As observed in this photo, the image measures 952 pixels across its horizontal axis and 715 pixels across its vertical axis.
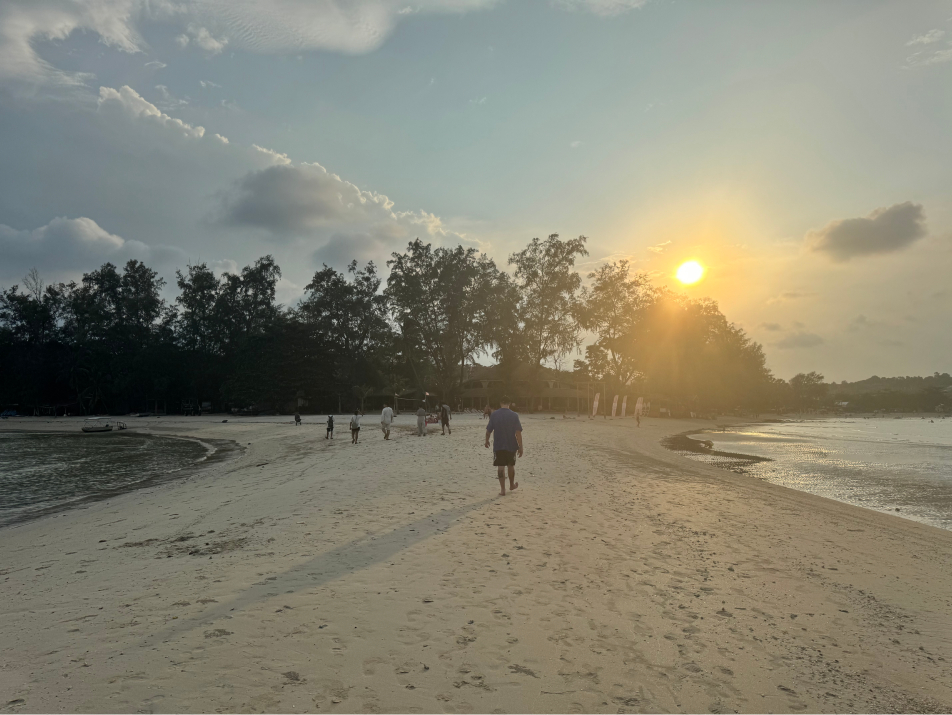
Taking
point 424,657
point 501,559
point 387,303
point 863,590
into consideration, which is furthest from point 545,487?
point 387,303

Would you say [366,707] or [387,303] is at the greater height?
[387,303]

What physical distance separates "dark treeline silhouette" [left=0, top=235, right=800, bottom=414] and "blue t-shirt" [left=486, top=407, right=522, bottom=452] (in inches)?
1937

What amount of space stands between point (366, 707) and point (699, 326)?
68.0 meters

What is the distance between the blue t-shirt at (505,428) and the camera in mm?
10680

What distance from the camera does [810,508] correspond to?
11.1 m

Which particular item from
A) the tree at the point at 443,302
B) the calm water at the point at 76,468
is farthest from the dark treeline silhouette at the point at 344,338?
the calm water at the point at 76,468

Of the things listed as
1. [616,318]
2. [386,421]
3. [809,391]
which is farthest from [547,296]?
[809,391]

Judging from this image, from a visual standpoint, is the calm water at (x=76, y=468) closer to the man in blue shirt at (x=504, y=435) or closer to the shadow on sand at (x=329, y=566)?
the shadow on sand at (x=329, y=566)

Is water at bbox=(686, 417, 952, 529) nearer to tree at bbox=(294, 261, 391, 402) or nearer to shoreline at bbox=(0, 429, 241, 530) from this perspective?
shoreline at bbox=(0, 429, 241, 530)

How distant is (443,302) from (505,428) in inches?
1959

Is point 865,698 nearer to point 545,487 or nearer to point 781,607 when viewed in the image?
point 781,607

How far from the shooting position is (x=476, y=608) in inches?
211

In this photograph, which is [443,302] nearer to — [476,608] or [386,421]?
[386,421]

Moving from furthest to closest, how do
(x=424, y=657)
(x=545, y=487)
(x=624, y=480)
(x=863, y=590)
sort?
(x=624, y=480), (x=545, y=487), (x=863, y=590), (x=424, y=657)
